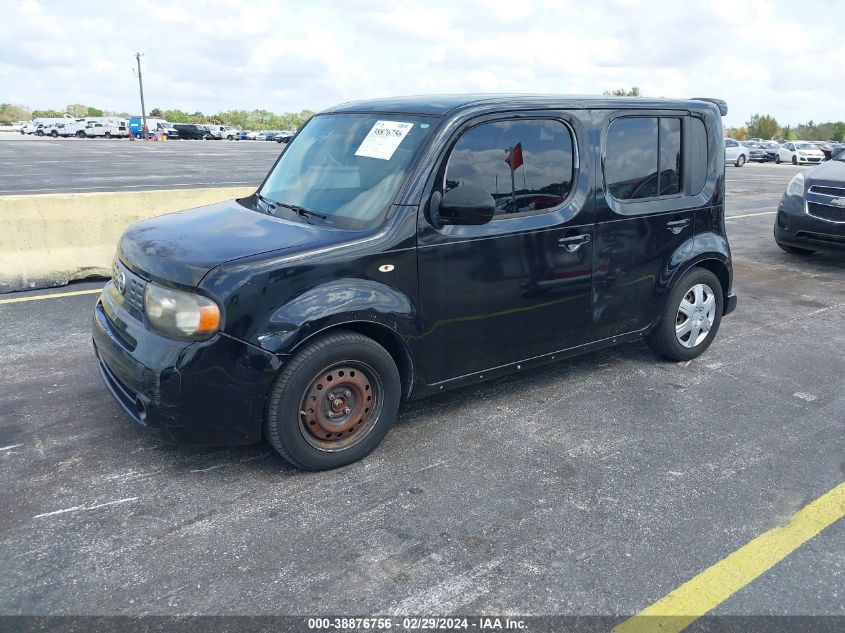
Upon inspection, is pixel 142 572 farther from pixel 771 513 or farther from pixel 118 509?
pixel 771 513

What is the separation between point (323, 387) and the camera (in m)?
3.60

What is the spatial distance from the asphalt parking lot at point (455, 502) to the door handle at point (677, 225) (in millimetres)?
1046

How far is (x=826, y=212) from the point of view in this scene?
884 cm

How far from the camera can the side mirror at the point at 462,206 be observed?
370 centimetres

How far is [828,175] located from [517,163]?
6820 millimetres

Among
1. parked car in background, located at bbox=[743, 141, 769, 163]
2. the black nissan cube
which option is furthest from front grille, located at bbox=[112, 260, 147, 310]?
parked car in background, located at bbox=[743, 141, 769, 163]

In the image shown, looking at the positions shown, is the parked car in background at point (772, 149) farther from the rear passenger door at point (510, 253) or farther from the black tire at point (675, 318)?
the rear passenger door at point (510, 253)

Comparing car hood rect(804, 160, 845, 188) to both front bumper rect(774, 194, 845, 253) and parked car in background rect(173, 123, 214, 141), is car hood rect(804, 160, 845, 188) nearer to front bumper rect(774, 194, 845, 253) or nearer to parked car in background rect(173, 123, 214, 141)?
front bumper rect(774, 194, 845, 253)

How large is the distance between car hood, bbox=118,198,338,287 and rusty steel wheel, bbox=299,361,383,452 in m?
0.68

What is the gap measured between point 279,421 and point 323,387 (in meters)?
0.28

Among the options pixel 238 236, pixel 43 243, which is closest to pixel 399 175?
pixel 238 236

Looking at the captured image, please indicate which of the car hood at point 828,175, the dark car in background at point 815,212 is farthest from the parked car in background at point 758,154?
the dark car in background at point 815,212

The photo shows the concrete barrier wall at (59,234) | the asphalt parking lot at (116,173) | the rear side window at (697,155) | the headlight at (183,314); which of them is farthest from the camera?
the asphalt parking lot at (116,173)

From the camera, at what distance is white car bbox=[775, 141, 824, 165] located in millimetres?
42156
